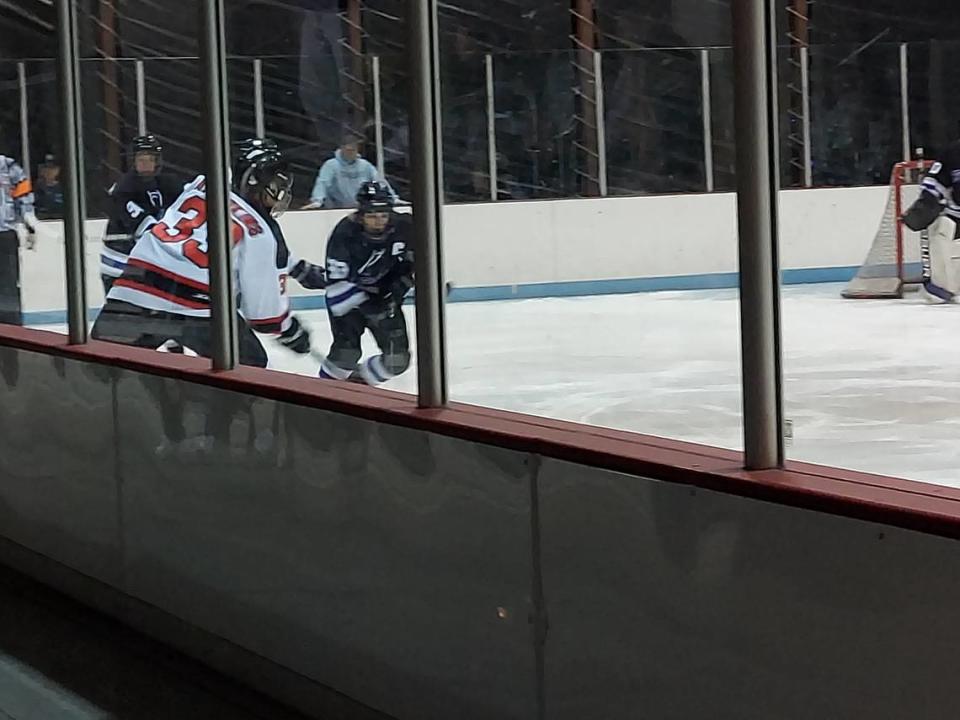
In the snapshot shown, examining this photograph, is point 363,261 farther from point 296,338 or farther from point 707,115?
point 707,115

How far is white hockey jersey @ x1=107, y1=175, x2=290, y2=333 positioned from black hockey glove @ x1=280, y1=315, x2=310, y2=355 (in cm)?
4

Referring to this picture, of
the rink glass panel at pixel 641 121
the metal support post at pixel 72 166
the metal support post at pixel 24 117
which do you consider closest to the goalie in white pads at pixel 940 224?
the rink glass panel at pixel 641 121

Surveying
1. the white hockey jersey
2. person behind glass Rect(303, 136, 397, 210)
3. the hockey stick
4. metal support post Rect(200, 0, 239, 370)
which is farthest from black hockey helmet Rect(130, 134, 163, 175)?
the hockey stick

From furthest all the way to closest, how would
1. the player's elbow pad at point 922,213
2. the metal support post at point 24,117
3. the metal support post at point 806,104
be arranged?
→ the player's elbow pad at point 922,213
the metal support post at point 24,117
the metal support post at point 806,104

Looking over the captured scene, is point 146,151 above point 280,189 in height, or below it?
above

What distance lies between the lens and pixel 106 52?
13.0ft

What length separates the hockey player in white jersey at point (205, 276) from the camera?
3092mm

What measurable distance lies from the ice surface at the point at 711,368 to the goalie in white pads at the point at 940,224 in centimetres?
14

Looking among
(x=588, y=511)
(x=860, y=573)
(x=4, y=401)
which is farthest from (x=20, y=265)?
(x=860, y=573)

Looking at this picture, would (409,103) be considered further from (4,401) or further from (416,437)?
(4,401)

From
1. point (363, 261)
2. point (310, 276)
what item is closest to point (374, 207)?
point (363, 261)

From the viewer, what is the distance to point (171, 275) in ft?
11.7

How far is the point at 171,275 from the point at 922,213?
2.48 metres

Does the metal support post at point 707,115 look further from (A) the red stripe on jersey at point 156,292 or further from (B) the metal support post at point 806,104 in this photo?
(A) the red stripe on jersey at point 156,292
